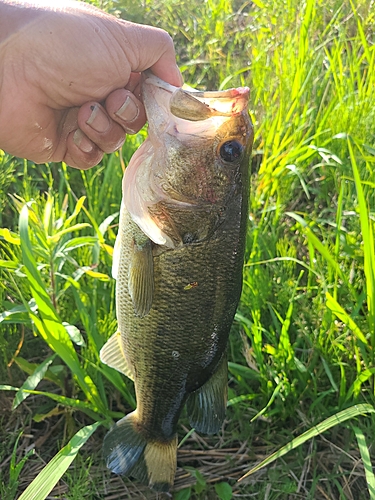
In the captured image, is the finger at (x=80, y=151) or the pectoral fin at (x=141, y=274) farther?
the finger at (x=80, y=151)

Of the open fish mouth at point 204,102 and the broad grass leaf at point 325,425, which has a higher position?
the open fish mouth at point 204,102

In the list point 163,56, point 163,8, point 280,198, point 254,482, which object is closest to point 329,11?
point 163,8

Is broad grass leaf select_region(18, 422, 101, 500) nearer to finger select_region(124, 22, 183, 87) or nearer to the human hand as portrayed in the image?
the human hand

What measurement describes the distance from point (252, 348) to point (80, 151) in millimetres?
1204

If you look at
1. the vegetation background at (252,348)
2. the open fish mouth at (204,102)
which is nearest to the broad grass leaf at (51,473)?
the vegetation background at (252,348)

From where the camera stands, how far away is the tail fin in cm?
191

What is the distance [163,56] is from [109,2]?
264 cm

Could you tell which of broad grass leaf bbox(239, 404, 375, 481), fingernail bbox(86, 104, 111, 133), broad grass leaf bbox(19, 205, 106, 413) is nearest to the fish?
fingernail bbox(86, 104, 111, 133)

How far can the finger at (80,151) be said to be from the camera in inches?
80.2

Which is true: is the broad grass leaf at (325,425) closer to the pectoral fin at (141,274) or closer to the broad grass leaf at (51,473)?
the broad grass leaf at (51,473)

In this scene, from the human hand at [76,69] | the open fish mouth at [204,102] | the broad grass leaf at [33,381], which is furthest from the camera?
the broad grass leaf at [33,381]

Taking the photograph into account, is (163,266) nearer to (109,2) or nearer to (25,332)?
(25,332)

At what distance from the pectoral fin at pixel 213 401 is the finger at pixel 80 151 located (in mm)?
1027

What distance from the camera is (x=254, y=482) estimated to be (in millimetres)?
2211
